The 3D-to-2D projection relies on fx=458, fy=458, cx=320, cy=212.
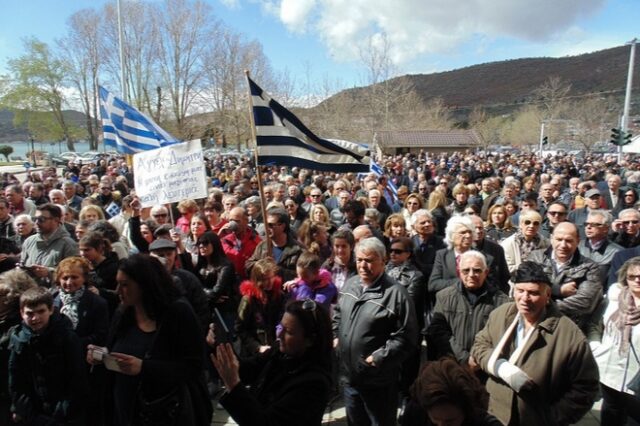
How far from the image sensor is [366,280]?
3.38 meters

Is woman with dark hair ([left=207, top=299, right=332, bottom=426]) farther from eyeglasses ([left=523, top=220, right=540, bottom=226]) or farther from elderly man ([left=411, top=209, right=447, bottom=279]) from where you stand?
eyeglasses ([left=523, top=220, right=540, bottom=226])

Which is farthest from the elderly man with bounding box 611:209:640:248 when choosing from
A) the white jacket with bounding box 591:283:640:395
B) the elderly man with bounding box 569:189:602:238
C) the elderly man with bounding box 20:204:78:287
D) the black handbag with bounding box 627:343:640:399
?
the elderly man with bounding box 20:204:78:287

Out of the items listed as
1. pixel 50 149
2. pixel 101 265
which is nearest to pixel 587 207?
pixel 101 265

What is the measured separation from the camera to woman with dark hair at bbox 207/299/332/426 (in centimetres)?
207

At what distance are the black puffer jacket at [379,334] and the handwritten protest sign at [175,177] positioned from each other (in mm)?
3051

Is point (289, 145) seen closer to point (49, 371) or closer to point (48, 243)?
point (48, 243)


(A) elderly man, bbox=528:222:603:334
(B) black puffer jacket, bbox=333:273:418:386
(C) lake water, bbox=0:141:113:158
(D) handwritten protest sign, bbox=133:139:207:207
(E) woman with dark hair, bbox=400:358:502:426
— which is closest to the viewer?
(E) woman with dark hair, bbox=400:358:502:426

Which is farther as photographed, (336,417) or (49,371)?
(336,417)

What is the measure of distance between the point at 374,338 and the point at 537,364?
104 cm

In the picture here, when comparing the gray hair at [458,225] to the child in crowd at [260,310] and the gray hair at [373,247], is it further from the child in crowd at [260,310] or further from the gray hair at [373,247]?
the child in crowd at [260,310]

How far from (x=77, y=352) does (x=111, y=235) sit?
1.52 metres

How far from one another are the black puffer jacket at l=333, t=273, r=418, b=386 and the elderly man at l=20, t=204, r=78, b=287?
2964 mm

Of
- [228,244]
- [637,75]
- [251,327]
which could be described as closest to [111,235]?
[228,244]

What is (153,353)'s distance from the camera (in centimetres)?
257
